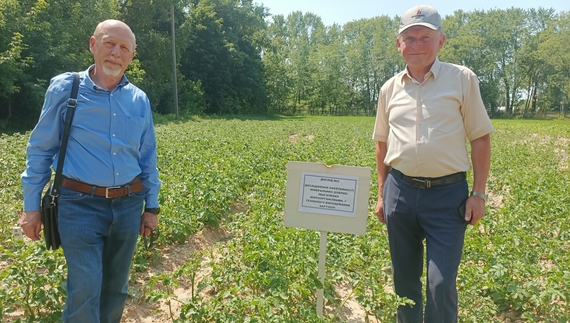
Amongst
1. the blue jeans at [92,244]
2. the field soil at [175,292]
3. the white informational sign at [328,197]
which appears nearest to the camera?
the blue jeans at [92,244]

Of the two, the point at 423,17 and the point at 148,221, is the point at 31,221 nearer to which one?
the point at 148,221

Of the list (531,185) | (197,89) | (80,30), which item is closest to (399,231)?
(531,185)

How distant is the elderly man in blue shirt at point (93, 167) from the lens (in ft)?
8.34

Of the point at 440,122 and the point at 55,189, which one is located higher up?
the point at 440,122

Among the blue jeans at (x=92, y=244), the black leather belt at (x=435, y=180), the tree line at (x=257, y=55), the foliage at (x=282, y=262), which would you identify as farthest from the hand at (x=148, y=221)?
the tree line at (x=257, y=55)

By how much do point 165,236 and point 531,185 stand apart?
7.01 m

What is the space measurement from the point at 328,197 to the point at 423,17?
141 cm

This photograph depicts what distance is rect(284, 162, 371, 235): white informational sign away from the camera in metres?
3.16

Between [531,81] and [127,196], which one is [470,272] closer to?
[127,196]

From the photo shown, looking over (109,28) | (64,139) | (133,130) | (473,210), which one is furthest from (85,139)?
(473,210)

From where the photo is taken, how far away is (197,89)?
40875 mm

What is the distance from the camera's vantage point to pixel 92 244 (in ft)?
8.50

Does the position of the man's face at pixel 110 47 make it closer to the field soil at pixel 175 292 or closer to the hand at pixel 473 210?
the field soil at pixel 175 292

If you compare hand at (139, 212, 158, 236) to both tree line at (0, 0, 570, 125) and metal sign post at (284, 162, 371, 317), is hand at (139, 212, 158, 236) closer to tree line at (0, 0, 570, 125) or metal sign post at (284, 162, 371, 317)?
metal sign post at (284, 162, 371, 317)
